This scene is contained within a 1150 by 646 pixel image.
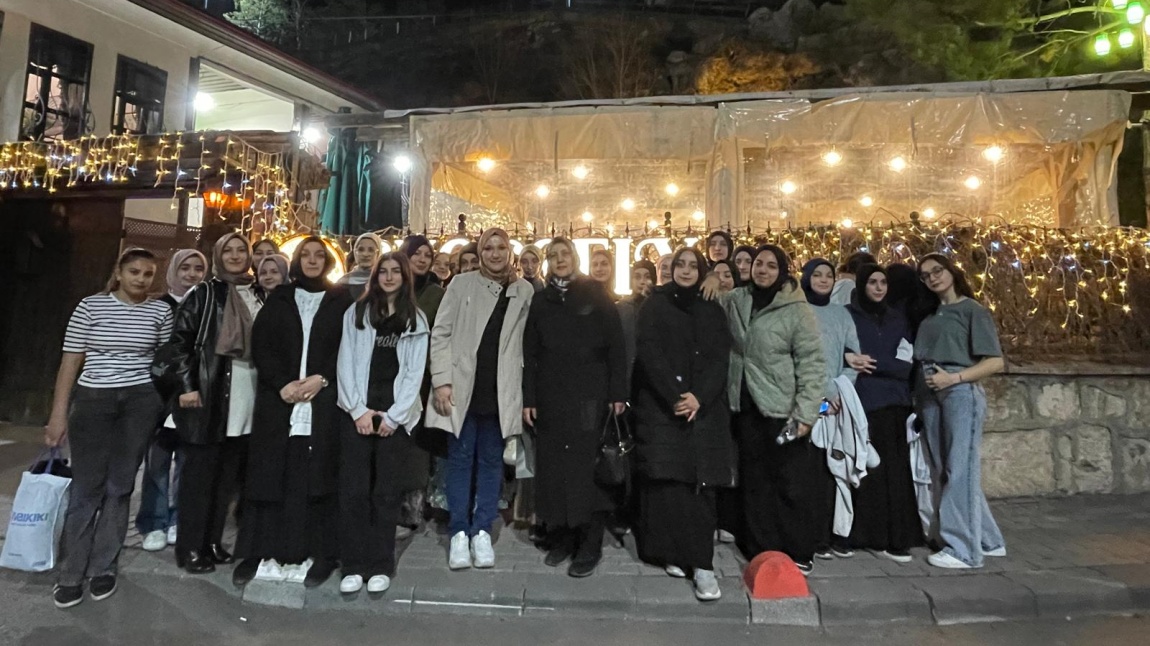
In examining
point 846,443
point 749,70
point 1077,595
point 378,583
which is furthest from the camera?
point 749,70

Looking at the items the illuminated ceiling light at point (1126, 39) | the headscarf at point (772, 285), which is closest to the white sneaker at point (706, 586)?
the headscarf at point (772, 285)

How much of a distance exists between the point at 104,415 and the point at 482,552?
2.70m

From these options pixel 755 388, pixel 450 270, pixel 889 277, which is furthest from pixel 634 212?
pixel 755 388

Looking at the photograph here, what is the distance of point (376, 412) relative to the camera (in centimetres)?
388

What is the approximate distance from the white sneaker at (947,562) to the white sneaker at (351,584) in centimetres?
415

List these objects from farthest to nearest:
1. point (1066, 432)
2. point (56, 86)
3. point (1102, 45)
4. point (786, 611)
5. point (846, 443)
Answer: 1. point (1102, 45)
2. point (56, 86)
3. point (1066, 432)
4. point (846, 443)
5. point (786, 611)

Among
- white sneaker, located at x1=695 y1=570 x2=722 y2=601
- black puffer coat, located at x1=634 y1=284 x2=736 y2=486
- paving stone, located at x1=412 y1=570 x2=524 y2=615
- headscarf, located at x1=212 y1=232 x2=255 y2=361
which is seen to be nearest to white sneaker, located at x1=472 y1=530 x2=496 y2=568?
paving stone, located at x1=412 y1=570 x2=524 y2=615

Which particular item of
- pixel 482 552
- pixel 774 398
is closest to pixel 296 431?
pixel 482 552

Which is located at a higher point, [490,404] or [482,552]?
[490,404]

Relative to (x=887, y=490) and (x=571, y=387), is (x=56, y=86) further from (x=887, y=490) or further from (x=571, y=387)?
(x=887, y=490)

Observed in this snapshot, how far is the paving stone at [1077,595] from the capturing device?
3.97m

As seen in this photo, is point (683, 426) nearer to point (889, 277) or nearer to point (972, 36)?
point (889, 277)

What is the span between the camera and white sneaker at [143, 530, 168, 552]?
14.9 feet

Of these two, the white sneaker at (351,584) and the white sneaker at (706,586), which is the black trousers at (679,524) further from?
the white sneaker at (351,584)
